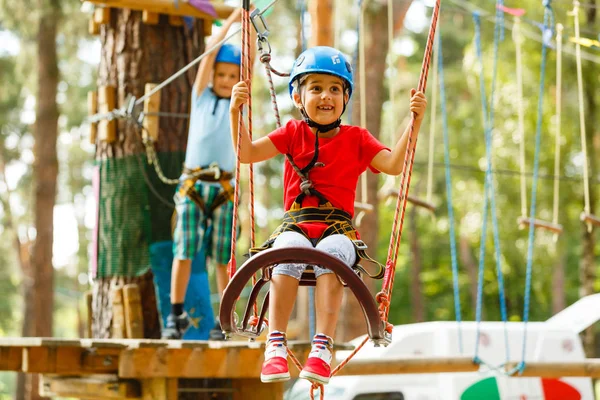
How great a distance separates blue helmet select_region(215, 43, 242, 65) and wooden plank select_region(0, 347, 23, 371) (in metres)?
2.07

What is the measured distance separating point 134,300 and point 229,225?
99cm

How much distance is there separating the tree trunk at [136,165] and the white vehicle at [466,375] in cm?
228

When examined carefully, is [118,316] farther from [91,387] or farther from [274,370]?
[274,370]

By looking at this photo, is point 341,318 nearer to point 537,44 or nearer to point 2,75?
point 537,44

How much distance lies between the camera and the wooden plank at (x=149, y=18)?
6453 mm

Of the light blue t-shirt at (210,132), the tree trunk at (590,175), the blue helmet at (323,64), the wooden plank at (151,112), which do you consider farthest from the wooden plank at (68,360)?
the tree trunk at (590,175)

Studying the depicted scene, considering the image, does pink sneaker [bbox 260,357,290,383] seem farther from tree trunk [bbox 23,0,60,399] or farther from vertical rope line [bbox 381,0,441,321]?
tree trunk [bbox 23,0,60,399]

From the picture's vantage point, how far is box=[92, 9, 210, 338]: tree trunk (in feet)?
21.0

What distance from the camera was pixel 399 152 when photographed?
368cm

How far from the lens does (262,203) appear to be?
24.0m

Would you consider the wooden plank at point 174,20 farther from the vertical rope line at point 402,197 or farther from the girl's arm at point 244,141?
the vertical rope line at point 402,197

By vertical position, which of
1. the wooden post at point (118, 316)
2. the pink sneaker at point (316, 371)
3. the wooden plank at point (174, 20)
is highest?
the wooden plank at point (174, 20)

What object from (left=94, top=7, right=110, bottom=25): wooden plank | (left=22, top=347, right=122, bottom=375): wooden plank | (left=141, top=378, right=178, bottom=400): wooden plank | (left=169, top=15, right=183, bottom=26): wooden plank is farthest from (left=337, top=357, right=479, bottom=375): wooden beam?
(left=94, top=7, right=110, bottom=25): wooden plank

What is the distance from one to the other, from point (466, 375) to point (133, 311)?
3579 millimetres
